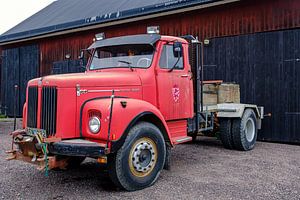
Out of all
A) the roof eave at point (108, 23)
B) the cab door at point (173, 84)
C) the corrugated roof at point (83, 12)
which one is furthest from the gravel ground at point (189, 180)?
the corrugated roof at point (83, 12)

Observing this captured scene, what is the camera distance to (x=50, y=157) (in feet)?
15.0

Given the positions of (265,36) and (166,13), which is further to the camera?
(166,13)

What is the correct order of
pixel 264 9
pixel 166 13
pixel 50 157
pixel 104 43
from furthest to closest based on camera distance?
pixel 166 13
pixel 264 9
pixel 104 43
pixel 50 157

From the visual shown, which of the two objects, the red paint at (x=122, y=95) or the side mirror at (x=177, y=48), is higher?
the side mirror at (x=177, y=48)

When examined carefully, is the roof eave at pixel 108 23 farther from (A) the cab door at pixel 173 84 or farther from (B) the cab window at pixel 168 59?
(B) the cab window at pixel 168 59

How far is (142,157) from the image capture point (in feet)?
16.4

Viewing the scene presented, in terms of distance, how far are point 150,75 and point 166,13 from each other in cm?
641

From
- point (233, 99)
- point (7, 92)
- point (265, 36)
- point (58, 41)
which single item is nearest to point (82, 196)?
point (233, 99)

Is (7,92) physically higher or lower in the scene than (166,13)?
lower

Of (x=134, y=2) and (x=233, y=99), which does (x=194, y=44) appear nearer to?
(x=233, y=99)

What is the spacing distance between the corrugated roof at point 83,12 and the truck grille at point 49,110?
22.1 ft

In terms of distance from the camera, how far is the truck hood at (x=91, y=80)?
186 inches

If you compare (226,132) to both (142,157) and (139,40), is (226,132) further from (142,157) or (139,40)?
(142,157)

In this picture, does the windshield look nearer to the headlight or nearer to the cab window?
the cab window
